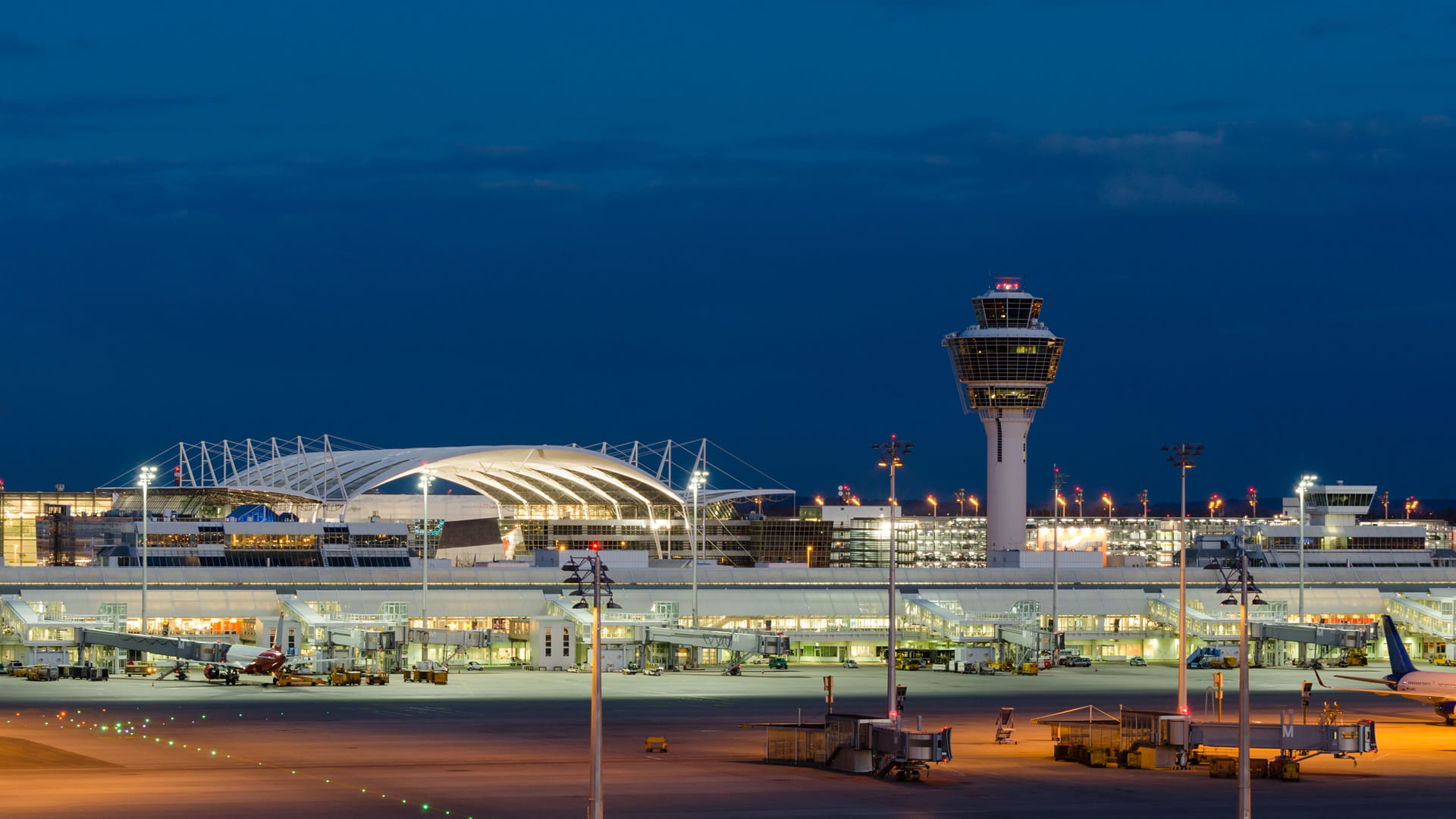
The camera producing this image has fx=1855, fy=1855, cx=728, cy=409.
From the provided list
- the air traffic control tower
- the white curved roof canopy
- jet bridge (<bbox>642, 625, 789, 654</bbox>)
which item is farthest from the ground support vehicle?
the air traffic control tower

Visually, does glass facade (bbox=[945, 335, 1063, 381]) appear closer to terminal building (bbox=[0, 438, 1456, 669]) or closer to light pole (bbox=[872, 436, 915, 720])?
terminal building (bbox=[0, 438, 1456, 669])

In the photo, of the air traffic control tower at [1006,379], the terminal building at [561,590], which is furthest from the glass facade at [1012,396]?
the terminal building at [561,590]

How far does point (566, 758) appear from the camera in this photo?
189 ft

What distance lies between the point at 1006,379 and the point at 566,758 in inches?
4156

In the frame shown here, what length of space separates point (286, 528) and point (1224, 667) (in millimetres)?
73176

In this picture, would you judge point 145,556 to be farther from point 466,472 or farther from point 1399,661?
point 466,472

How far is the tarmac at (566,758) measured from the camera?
4691 centimetres

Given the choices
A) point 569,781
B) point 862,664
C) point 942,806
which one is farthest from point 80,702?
point 862,664

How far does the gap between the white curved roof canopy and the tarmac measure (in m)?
72.1

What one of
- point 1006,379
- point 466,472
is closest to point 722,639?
point 1006,379

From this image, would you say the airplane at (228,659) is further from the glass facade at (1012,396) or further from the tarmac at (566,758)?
the glass facade at (1012,396)

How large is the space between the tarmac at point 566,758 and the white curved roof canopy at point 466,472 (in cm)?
7205

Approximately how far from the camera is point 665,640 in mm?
110562


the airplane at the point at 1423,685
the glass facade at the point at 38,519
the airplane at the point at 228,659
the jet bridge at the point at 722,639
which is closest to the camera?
the airplane at the point at 1423,685
